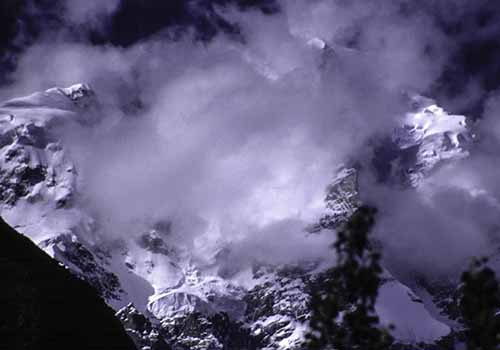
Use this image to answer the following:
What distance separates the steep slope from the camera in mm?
49281

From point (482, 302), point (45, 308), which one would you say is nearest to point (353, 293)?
point (482, 302)

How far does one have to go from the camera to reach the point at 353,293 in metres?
24.8

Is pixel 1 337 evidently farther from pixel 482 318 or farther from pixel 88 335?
pixel 482 318

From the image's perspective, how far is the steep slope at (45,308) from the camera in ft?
162

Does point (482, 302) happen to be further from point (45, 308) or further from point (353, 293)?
point (45, 308)

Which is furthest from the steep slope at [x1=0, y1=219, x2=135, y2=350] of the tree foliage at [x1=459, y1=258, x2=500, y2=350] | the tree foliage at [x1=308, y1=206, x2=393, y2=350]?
the tree foliage at [x1=459, y1=258, x2=500, y2=350]

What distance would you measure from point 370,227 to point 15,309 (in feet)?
105

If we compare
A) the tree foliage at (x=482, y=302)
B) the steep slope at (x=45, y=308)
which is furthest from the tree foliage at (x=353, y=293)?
the steep slope at (x=45, y=308)

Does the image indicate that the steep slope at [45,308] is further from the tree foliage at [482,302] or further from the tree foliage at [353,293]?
the tree foliage at [482,302]

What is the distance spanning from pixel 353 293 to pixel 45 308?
31625 millimetres

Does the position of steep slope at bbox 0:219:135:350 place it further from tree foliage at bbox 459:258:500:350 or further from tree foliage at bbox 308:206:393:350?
tree foliage at bbox 459:258:500:350

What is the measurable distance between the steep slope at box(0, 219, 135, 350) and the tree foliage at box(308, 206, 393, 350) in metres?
28.1

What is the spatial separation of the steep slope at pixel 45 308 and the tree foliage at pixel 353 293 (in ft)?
92.2

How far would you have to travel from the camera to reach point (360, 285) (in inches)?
963
